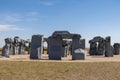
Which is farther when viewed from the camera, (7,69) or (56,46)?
(56,46)

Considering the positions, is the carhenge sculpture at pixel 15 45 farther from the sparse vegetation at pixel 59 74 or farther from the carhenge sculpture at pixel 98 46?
the sparse vegetation at pixel 59 74

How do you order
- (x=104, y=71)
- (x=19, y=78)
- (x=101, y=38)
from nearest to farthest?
(x=19, y=78), (x=104, y=71), (x=101, y=38)

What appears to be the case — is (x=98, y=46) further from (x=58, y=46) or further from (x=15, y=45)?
(x=58, y=46)

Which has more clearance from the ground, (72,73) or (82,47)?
(82,47)

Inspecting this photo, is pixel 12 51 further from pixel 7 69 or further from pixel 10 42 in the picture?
pixel 7 69

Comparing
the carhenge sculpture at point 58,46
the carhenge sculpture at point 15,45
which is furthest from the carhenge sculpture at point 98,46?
the carhenge sculpture at point 58,46

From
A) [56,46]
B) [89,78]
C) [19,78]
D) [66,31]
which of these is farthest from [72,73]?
[66,31]

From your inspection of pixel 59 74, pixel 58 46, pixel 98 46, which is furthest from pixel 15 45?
pixel 59 74

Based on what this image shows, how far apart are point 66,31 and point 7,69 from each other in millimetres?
14543

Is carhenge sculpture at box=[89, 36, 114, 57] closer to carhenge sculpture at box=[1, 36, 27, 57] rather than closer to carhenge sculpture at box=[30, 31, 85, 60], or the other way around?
carhenge sculpture at box=[1, 36, 27, 57]

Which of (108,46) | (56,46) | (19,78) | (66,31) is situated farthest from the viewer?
(108,46)

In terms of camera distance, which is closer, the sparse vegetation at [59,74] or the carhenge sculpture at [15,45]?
the sparse vegetation at [59,74]

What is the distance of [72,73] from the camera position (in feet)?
53.6

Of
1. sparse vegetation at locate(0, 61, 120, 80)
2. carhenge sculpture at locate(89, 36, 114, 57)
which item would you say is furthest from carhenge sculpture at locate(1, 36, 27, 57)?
sparse vegetation at locate(0, 61, 120, 80)
